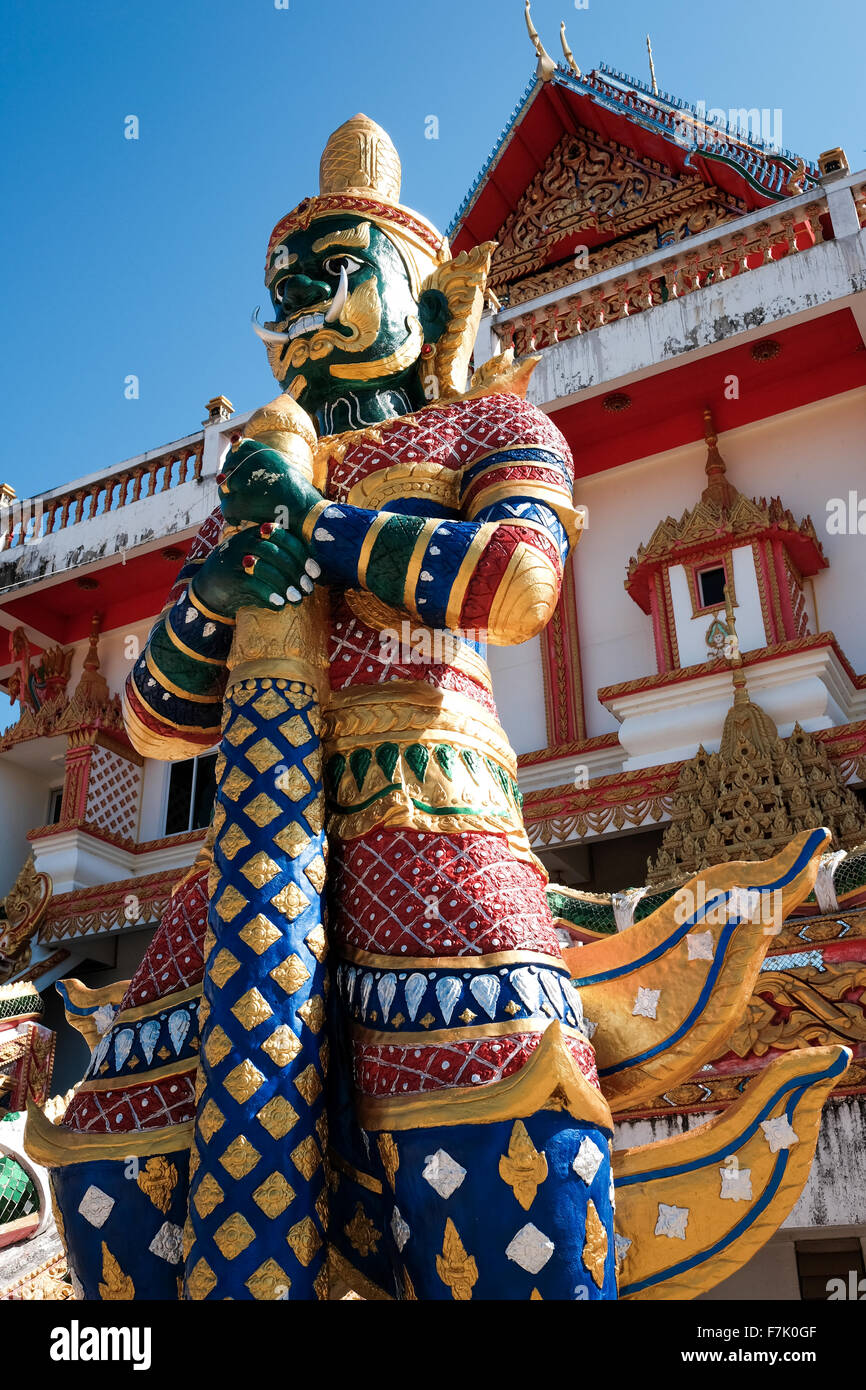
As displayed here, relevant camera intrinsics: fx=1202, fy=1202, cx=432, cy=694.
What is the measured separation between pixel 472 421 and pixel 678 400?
5816mm

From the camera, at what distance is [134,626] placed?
1019 cm

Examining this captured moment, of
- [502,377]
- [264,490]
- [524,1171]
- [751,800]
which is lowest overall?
[524,1171]

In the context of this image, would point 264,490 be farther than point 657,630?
No

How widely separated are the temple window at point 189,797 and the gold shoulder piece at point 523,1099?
7.73 metres

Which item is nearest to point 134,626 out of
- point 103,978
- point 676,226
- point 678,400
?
point 103,978

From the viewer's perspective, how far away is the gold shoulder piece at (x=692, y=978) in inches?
78.2

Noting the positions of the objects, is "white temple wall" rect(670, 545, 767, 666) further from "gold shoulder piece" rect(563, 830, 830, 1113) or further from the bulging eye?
"gold shoulder piece" rect(563, 830, 830, 1113)

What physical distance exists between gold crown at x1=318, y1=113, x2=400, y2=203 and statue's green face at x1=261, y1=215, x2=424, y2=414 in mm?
258

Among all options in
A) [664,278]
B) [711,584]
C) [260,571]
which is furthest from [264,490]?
[664,278]

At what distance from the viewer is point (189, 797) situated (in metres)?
9.48

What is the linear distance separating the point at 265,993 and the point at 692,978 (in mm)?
731

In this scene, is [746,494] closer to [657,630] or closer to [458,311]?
[657,630]

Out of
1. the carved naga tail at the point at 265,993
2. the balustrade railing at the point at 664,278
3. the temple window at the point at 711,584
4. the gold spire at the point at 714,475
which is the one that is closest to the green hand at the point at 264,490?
the carved naga tail at the point at 265,993

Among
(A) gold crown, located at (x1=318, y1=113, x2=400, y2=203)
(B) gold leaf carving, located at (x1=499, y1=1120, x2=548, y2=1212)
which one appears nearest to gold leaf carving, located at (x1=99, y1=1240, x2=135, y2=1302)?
(B) gold leaf carving, located at (x1=499, y1=1120, x2=548, y2=1212)
